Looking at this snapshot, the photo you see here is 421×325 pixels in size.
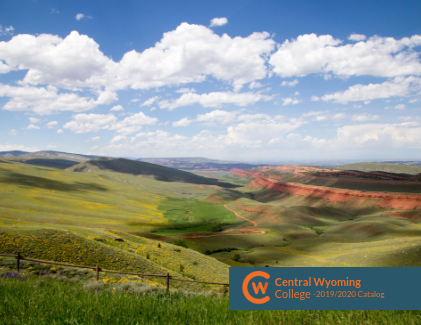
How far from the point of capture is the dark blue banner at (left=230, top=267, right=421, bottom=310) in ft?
18.7

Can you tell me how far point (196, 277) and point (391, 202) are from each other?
107306mm

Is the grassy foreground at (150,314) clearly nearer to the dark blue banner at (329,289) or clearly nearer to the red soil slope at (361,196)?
the dark blue banner at (329,289)

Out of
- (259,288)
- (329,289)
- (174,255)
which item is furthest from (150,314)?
(174,255)

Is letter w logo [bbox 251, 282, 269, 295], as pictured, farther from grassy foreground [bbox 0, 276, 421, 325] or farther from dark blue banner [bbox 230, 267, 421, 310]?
grassy foreground [bbox 0, 276, 421, 325]

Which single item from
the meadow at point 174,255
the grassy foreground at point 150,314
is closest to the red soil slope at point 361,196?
the meadow at point 174,255

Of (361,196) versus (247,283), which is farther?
(361,196)

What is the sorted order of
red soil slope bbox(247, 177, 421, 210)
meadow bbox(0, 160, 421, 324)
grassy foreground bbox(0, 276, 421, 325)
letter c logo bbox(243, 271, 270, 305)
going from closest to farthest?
grassy foreground bbox(0, 276, 421, 325) < meadow bbox(0, 160, 421, 324) < letter c logo bbox(243, 271, 270, 305) < red soil slope bbox(247, 177, 421, 210)

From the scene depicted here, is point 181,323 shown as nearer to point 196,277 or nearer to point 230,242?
point 196,277

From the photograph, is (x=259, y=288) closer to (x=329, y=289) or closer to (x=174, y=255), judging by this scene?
(x=329, y=289)

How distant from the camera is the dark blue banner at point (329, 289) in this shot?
570 cm

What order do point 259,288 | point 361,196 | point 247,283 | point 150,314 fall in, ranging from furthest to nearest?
point 361,196 < point 247,283 < point 259,288 < point 150,314

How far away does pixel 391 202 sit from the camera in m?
99.8

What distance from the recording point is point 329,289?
234 inches

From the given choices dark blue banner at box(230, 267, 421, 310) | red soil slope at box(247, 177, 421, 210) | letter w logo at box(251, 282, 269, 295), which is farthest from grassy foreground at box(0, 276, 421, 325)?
red soil slope at box(247, 177, 421, 210)
